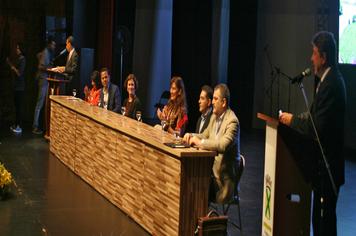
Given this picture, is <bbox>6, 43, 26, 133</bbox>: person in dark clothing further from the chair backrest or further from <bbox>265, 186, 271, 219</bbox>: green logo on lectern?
<bbox>265, 186, 271, 219</bbox>: green logo on lectern

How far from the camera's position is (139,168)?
16.6 ft

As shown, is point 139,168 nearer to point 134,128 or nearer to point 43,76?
point 134,128

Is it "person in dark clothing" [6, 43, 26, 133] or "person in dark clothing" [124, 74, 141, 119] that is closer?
"person in dark clothing" [124, 74, 141, 119]

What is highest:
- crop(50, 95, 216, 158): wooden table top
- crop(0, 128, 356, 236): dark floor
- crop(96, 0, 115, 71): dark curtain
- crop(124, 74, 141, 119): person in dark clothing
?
crop(96, 0, 115, 71): dark curtain

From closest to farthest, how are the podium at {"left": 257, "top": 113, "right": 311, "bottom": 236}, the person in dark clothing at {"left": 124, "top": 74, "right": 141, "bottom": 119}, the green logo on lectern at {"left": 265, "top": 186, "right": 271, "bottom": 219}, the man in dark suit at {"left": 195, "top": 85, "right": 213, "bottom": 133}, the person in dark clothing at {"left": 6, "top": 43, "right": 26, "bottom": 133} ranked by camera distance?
the podium at {"left": 257, "top": 113, "right": 311, "bottom": 236} < the green logo on lectern at {"left": 265, "top": 186, "right": 271, "bottom": 219} < the man in dark suit at {"left": 195, "top": 85, "right": 213, "bottom": 133} < the person in dark clothing at {"left": 124, "top": 74, "right": 141, "bottom": 119} < the person in dark clothing at {"left": 6, "top": 43, "right": 26, "bottom": 133}

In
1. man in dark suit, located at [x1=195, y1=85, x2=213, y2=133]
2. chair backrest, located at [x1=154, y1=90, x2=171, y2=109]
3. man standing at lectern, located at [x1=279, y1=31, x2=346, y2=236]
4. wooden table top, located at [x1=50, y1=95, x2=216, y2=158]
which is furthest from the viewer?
chair backrest, located at [x1=154, y1=90, x2=171, y2=109]

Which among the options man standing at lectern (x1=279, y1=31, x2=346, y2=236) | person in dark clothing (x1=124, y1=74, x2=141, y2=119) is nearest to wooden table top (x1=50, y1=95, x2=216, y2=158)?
person in dark clothing (x1=124, y1=74, x2=141, y2=119)

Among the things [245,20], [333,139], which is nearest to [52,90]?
[245,20]

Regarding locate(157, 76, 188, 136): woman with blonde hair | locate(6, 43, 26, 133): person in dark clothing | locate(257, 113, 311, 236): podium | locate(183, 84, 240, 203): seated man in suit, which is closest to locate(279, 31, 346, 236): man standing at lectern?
locate(257, 113, 311, 236): podium

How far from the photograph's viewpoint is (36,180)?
6836 millimetres

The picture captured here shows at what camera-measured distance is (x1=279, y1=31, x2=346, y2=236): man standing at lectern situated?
358 cm

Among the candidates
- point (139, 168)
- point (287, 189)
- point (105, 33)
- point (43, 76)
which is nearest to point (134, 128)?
point (139, 168)

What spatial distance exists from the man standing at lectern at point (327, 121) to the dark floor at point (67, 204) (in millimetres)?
1358

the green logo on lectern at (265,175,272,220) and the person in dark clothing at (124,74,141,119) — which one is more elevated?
the person in dark clothing at (124,74,141,119)
